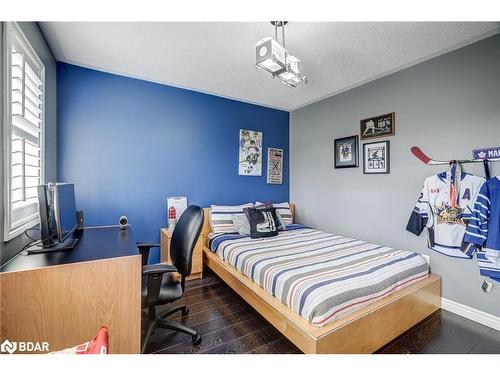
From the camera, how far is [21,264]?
1.08 meters

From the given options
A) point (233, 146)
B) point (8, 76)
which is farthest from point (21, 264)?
point (233, 146)

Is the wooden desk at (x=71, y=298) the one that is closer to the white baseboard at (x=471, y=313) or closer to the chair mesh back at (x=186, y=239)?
the chair mesh back at (x=186, y=239)

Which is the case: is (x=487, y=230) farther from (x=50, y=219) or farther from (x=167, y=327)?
(x=50, y=219)

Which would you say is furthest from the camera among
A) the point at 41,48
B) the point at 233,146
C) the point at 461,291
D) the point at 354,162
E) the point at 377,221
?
the point at 233,146

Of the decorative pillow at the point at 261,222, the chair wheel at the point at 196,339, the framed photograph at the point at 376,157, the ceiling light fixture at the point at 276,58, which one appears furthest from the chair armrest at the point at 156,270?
the framed photograph at the point at 376,157

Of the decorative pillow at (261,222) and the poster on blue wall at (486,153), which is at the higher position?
the poster on blue wall at (486,153)

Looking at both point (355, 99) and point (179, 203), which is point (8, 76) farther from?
point (355, 99)

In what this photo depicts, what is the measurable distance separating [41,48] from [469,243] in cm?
411

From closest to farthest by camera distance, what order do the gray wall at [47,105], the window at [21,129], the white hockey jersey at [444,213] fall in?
the window at [21,129] → the gray wall at [47,105] → the white hockey jersey at [444,213]

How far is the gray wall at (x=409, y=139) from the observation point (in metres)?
1.96

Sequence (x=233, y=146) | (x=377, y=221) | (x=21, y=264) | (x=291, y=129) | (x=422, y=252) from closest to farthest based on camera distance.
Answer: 1. (x=21, y=264)
2. (x=422, y=252)
3. (x=377, y=221)
4. (x=233, y=146)
5. (x=291, y=129)

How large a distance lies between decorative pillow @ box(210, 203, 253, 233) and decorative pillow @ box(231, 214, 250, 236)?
56mm

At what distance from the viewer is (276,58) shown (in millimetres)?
1620

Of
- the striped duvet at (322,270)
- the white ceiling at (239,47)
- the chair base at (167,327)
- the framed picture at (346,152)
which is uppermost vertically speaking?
the white ceiling at (239,47)
